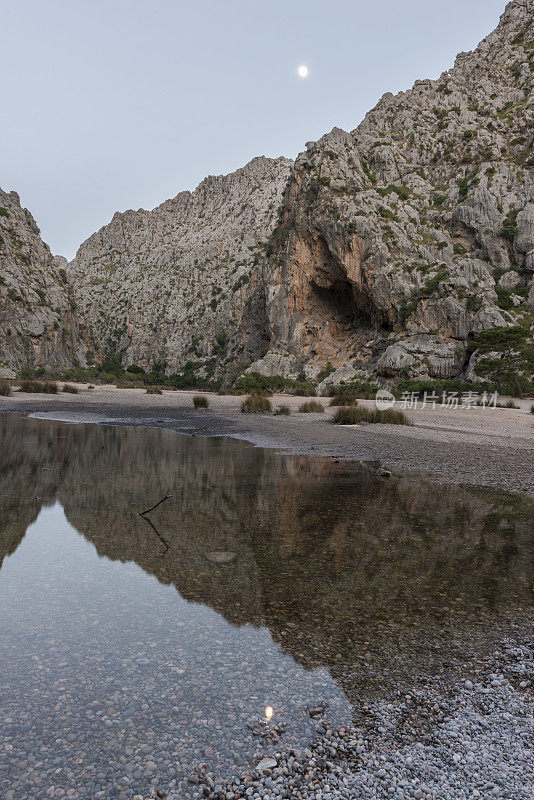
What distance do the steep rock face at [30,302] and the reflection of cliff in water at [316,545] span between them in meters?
49.4

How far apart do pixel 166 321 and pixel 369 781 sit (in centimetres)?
10706

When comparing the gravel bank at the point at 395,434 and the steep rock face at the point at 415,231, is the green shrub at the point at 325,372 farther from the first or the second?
the gravel bank at the point at 395,434

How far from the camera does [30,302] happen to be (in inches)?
2334

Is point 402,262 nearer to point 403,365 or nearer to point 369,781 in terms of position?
point 403,365

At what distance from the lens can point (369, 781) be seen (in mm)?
2191

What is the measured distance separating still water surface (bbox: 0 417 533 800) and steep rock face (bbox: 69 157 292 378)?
64.2 m

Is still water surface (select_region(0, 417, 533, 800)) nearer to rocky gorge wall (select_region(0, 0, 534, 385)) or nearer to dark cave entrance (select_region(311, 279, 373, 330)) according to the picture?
rocky gorge wall (select_region(0, 0, 534, 385))

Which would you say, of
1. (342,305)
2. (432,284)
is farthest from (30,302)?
(432,284)

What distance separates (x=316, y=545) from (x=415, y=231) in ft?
187

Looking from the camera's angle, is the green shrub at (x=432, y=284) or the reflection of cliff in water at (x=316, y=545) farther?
the green shrub at (x=432, y=284)

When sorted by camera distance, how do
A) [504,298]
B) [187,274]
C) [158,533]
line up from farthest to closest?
1. [187,274]
2. [504,298]
3. [158,533]

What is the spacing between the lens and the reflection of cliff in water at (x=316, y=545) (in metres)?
3.73

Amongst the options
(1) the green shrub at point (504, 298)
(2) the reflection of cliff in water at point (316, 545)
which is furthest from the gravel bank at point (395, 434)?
(1) the green shrub at point (504, 298)

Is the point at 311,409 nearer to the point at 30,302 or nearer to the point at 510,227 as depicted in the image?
the point at 510,227
